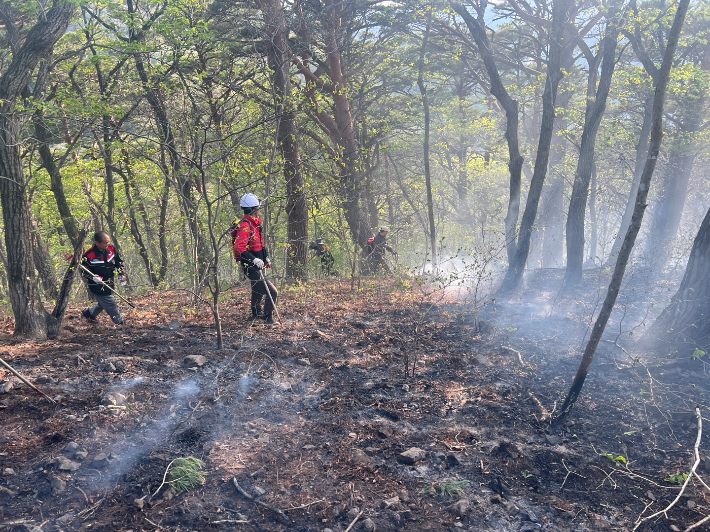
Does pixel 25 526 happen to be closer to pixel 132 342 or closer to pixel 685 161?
pixel 132 342

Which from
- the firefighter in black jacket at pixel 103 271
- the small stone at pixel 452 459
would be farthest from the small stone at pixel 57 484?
the firefighter in black jacket at pixel 103 271

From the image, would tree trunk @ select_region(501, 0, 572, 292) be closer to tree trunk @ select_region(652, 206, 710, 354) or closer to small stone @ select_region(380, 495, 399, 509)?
tree trunk @ select_region(652, 206, 710, 354)

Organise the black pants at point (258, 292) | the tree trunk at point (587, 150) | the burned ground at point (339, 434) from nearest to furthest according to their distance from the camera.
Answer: the burned ground at point (339, 434)
the black pants at point (258, 292)
the tree trunk at point (587, 150)

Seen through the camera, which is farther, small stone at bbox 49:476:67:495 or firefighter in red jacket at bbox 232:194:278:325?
firefighter in red jacket at bbox 232:194:278:325

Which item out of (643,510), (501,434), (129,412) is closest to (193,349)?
(129,412)

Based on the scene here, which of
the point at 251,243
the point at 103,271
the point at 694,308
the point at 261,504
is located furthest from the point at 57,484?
the point at 694,308

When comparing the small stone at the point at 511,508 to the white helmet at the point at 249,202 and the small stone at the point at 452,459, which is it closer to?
the small stone at the point at 452,459

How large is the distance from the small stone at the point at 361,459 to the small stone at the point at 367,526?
0.65 metres

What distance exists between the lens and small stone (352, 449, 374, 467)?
157 inches

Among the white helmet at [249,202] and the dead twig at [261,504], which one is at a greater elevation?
the white helmet at [249,202]

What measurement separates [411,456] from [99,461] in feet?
8.29

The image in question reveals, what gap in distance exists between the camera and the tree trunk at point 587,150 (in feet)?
34.6

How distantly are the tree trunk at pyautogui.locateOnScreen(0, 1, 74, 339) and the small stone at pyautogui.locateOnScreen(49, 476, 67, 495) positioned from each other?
3.61 meters

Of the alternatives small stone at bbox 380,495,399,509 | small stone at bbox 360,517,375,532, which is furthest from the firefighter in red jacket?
small stone at bbox 360,517,375,532
